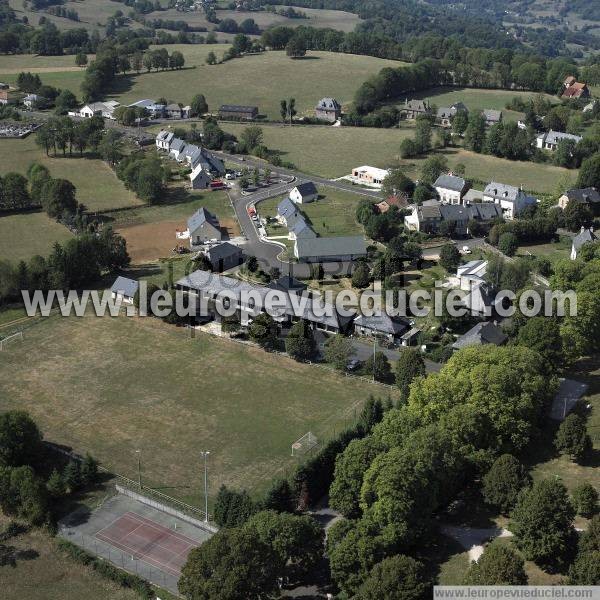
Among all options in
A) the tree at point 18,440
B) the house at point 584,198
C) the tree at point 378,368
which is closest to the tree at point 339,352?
the tree at point 378,368

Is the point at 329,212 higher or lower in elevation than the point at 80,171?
lower

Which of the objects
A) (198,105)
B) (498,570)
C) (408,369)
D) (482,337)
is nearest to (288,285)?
(482,337)

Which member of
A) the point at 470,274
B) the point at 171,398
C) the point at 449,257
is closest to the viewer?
the point at 171,398

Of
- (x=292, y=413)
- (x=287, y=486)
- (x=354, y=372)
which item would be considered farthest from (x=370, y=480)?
(x=354, y=372)

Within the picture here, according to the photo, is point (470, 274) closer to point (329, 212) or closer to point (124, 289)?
point (329, 212)

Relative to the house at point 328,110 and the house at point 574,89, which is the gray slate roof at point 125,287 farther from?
the house at point 574,89

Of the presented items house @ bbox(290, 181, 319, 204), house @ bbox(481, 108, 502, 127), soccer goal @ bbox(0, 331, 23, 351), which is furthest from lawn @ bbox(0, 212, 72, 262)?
house @ bbox(481, 108, 502, 127)
